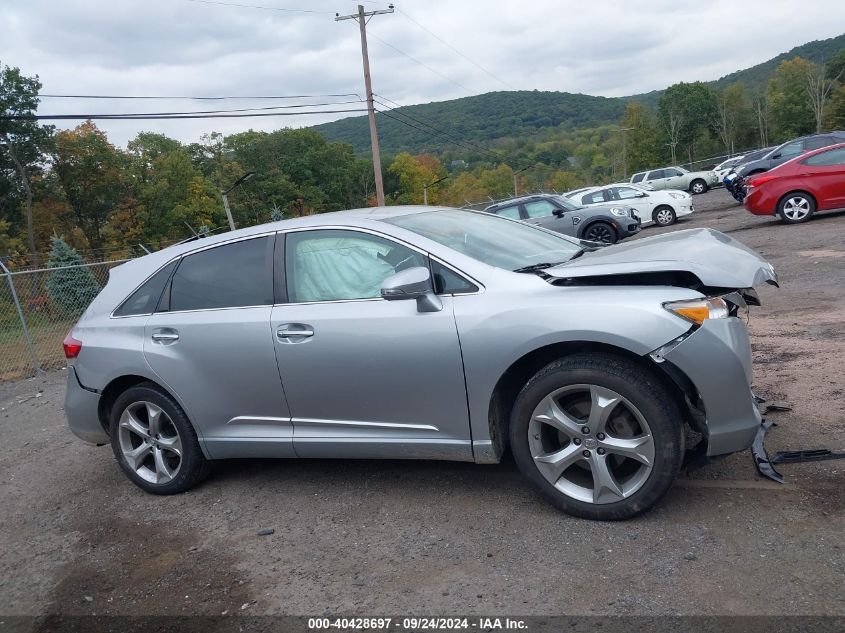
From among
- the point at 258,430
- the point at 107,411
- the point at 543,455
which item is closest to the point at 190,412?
the point at 258,430

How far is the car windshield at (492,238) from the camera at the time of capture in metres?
4.09

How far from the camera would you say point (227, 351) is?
4.34m

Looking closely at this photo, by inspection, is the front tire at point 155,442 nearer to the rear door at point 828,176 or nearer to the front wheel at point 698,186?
the rear door at point 828,176

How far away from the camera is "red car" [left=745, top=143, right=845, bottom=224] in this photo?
556 inches

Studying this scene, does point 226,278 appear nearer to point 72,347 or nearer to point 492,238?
point 72,347

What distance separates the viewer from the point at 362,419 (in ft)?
13.3

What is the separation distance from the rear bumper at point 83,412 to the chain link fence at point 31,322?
621 cm

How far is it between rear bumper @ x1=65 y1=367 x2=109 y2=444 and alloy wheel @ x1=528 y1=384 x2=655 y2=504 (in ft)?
10.1

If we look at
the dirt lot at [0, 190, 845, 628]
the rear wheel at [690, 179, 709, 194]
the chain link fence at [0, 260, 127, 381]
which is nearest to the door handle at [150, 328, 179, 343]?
the dirt lot at [0, 190, 845, 628]

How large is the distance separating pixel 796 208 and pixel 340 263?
44.6 ft

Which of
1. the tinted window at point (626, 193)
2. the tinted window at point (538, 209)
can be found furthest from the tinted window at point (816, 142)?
the tinted window at point (538, 209)

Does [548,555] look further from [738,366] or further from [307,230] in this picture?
[307,230]

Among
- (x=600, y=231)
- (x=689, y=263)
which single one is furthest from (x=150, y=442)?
(x=600, y=231)

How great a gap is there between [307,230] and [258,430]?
127 cm
